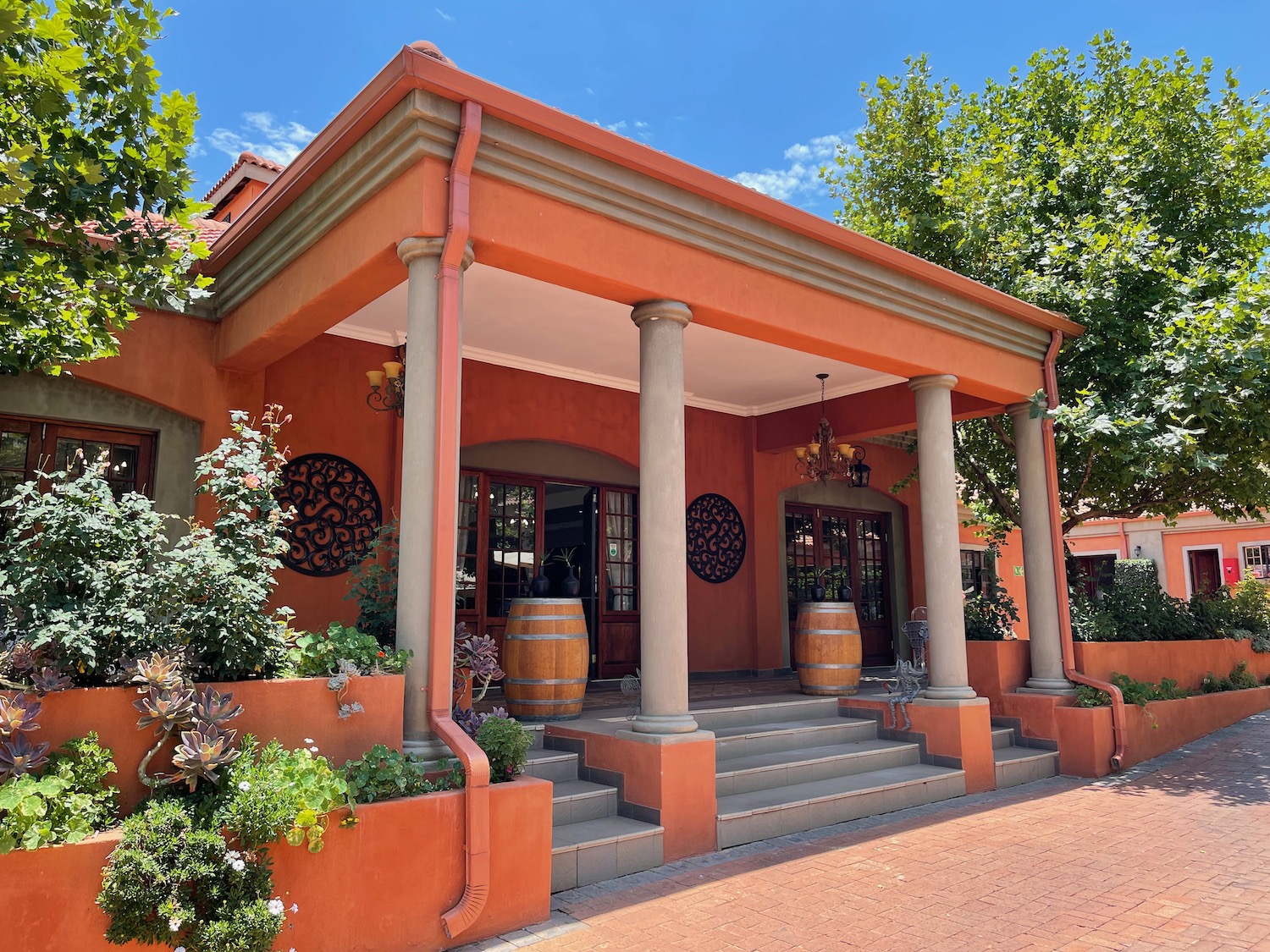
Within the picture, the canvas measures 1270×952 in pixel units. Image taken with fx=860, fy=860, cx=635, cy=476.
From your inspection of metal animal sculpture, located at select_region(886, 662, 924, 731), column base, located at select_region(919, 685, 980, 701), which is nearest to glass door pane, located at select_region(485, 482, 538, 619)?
metal animal sculpture, located at select_region(886, 662, 924, 731)

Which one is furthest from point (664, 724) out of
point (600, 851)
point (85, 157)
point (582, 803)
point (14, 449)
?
point (14, 449)

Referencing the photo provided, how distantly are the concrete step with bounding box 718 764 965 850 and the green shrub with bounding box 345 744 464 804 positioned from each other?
6.64 ft

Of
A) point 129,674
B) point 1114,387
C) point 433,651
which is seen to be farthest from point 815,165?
point 129,674

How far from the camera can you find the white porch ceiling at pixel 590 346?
6133 mm

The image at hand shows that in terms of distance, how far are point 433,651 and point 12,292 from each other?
8.47 feet

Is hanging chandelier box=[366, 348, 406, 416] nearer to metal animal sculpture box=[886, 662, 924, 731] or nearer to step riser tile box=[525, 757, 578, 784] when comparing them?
step riser tile box=[525, 757, 578, 784]

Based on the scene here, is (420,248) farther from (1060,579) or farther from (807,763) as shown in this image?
(1060,579)

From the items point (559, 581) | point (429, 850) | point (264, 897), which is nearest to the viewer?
point (264, 897)

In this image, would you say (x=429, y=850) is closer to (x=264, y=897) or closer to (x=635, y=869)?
(x=264, y=897)

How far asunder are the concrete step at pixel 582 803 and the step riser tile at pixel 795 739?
125 cm

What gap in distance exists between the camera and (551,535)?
860 cm

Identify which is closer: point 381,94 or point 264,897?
point 264,897

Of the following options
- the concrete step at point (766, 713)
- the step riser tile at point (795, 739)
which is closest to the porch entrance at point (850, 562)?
the concrete step at point (766, 713)

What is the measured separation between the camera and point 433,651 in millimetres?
3898
